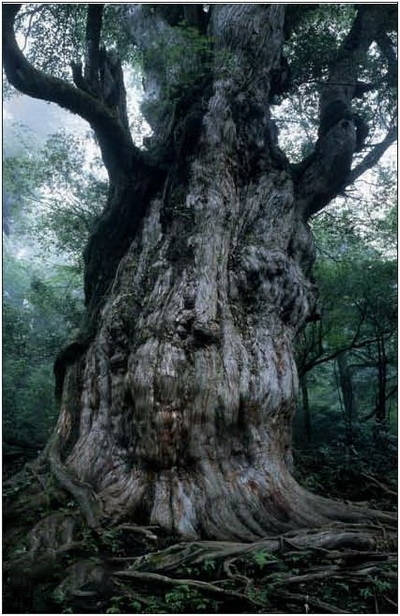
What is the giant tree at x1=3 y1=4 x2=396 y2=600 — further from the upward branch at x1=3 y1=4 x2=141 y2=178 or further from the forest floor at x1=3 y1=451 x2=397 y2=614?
the forest floor at x1=3 y1=451 x2=397 y2=614

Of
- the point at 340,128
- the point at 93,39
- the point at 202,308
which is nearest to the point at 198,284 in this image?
the point at 202,308

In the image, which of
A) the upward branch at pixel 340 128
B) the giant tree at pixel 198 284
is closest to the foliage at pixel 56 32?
the giant tree at pixel 198 284

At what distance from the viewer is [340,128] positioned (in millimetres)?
7109

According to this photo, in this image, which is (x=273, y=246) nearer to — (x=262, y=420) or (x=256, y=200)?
(x=256, y=200)

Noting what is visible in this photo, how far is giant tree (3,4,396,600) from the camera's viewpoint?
424 cm

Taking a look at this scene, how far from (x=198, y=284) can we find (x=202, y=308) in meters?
0.32

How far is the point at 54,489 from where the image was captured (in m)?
4.21

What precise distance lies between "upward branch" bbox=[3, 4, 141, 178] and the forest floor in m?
4.59

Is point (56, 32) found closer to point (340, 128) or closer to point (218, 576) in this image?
point (340, 128)

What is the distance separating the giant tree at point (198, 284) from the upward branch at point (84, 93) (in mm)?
20

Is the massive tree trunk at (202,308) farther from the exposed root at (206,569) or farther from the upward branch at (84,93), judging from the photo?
the exposed root at (206,569)

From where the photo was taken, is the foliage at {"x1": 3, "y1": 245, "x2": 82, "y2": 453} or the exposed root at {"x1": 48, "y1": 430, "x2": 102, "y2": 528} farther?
the foliage at {"x1": 3, "y1": 245, "x2": 82, "y2": 453}

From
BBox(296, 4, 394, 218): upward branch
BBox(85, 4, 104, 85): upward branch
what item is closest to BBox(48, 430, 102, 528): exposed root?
BBox(85, 4, 104, 85): upward branch

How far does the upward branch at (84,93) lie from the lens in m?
4.69
